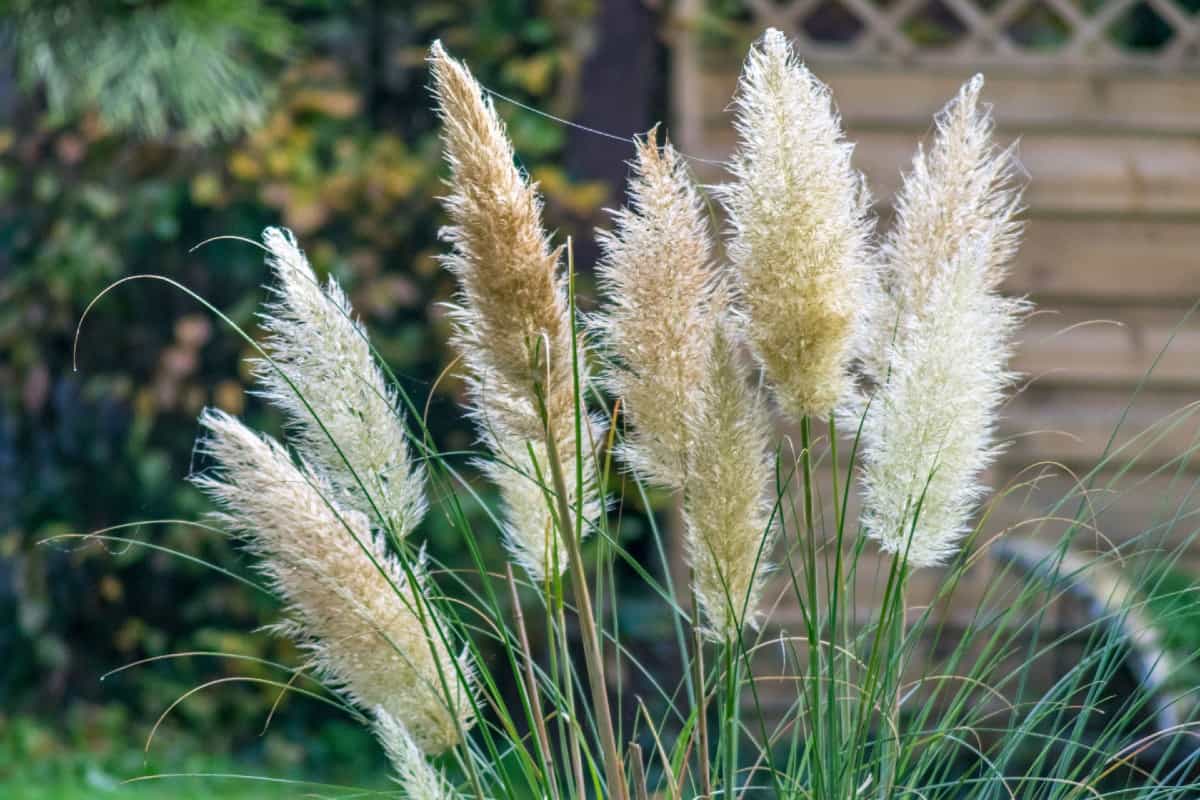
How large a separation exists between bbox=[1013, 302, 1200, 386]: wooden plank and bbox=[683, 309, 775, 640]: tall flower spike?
248 cm

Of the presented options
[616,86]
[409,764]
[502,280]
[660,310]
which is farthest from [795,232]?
[616,86]

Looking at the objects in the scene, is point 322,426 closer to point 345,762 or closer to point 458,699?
point 458,699

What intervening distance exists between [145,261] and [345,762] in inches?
54.5

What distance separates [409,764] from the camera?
0.96 metres

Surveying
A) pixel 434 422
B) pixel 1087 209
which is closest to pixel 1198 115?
pixel 1087 209

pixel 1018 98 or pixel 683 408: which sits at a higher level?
pixel 1018 98

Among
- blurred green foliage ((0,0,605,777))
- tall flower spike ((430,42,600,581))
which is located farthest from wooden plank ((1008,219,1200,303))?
tall flower spike ((430,42,600,581))

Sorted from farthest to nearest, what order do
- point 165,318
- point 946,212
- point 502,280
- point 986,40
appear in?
point 165,318 < point 986,40 < point 946,212 < point 502,280

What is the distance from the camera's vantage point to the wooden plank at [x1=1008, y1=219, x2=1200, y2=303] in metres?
3.37

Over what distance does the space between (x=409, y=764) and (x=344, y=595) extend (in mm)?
125

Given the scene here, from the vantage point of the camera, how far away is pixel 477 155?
910 mm

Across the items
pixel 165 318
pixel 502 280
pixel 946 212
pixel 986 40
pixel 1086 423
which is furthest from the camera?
pixel 165 318

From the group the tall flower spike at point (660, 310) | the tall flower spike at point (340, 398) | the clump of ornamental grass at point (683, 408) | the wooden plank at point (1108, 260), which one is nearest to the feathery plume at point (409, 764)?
the clump of ornamental grass at point (683, 408)

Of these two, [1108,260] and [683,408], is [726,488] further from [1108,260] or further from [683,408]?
[1108,260]
